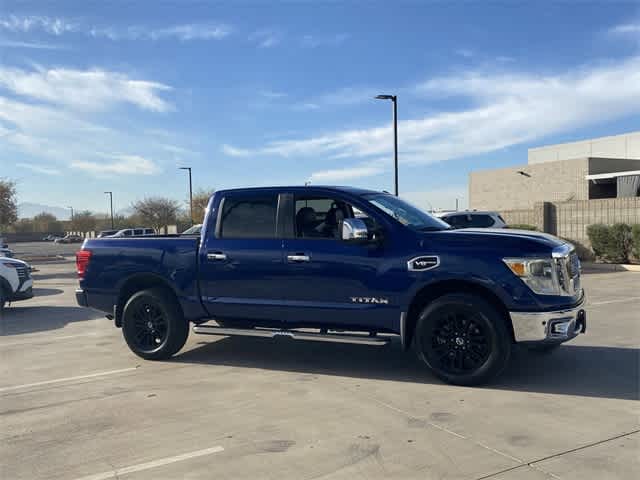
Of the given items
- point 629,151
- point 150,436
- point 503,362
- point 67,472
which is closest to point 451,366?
point 503,362

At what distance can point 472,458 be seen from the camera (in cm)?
405

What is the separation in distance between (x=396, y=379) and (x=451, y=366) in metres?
0.61

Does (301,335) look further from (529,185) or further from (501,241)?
(529,185)

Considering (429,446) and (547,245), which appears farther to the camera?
(547,245)

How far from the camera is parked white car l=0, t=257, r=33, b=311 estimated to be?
11500mm

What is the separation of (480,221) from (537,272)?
44.9 ft

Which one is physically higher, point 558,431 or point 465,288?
point 465,288

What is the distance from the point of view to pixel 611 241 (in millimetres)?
19438

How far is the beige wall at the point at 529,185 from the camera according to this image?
126ft

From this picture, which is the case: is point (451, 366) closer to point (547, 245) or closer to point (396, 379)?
point (396, 379)

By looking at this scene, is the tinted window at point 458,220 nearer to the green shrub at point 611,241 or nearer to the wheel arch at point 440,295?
the green shrub at point 611,241

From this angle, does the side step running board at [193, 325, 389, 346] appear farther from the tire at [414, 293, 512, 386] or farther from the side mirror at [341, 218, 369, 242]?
the side mirror at [341, 218, 369, 242]

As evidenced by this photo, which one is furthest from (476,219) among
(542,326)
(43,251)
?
(43,251)

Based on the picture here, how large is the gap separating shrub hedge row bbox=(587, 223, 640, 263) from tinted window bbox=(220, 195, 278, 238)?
15724 mm
